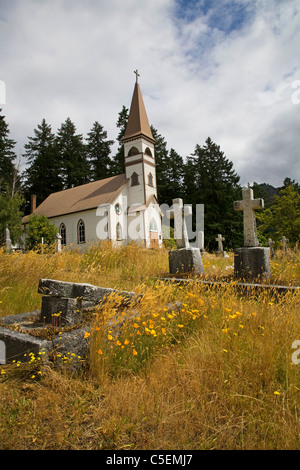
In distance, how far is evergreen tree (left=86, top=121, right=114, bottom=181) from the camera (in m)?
41.2

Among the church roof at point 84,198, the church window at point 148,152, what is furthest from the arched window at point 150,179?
the church roof at point 84,198

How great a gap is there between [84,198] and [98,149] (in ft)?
54.1

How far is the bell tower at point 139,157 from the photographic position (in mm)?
26469

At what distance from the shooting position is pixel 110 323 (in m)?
2.81

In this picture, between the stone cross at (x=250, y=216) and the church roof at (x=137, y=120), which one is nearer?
the stone cross at (x=250, y=216)

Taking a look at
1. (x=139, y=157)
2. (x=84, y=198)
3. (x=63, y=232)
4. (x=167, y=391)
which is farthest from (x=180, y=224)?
(x=63, y=232)

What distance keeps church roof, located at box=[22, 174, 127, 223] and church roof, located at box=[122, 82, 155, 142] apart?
4443mm

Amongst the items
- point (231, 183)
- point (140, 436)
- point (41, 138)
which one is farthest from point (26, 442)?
point (41, 138)

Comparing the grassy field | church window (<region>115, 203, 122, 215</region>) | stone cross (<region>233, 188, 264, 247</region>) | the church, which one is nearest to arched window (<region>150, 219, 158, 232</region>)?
the church

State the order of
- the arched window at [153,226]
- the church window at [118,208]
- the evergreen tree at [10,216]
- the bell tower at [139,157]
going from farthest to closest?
the bell tower at [139,157]
the arched window at [153,226]
the church window at [118,208]
the evergreen tree at [10,216]

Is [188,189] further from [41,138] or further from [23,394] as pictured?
[23,394]

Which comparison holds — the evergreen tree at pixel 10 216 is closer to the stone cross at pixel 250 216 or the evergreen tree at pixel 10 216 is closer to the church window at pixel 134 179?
the church window at pixel 134 179

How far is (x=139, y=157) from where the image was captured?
88.7 ft

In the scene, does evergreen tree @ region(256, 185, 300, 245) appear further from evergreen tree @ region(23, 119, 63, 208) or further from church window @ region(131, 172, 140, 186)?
evergreen tree @ region(23, 119, 63, 208)
